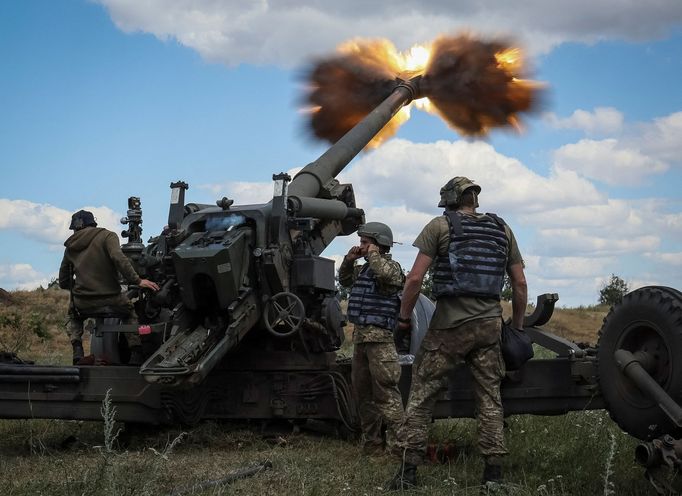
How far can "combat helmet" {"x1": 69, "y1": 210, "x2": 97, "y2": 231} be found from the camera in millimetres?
9414

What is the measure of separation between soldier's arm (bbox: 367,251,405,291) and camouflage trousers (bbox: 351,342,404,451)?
525 millimetres

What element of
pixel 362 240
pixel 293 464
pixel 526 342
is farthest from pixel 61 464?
pixel 526 342

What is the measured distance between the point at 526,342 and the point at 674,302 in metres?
1.15

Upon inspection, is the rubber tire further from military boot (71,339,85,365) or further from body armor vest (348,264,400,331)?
military boot (71,339,85,365)

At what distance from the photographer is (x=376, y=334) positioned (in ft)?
26.5

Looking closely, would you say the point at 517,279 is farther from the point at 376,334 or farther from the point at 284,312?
the point at 284,312

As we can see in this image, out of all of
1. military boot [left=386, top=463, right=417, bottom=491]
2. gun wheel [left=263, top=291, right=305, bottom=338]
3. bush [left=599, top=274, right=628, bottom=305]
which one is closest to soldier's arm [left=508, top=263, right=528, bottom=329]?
military boot [left=386, top=463, right=417, bottom=491]

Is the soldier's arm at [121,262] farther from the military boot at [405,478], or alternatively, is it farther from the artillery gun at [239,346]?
the military boot at [405,478]

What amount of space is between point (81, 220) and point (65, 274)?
0.63 m

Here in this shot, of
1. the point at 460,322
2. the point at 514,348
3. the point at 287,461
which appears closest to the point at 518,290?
the point at 514,348

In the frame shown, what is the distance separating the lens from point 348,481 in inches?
266

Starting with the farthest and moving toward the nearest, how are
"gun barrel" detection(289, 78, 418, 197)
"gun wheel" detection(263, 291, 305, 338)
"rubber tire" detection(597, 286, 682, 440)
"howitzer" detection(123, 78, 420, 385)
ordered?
1. "gun barrel" detection(289, 78, 418, 197)
2. "gun wheel" detection(263, 291, 305, 338)
3. "howitzer" detection(123, 78, 420, 385)
4. "rubber tire" detection(597, 286, 682, 440)

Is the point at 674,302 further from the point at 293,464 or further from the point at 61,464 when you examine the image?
the point at 61,464

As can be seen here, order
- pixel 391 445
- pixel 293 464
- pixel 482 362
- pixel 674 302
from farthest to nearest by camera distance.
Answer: pixel 391 445 → pixel 293 464 → pixel 482 362 → pixel 674 302
